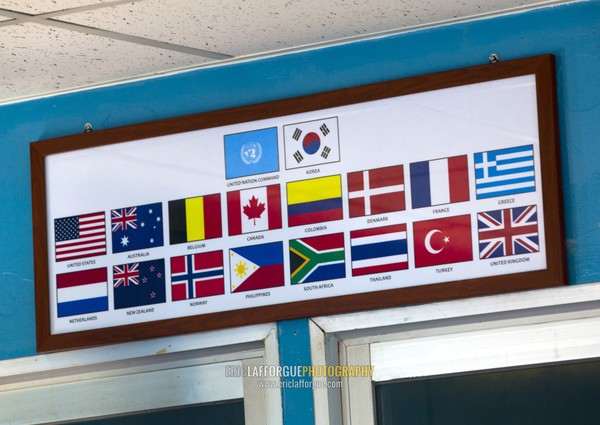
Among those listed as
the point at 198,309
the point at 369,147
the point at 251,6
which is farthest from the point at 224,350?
the point at 251,6

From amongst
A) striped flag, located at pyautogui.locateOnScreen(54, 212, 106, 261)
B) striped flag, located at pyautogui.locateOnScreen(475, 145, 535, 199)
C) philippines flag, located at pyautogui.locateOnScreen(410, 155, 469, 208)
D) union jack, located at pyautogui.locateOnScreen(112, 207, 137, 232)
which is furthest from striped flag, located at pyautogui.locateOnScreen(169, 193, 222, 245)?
striped flag, located at pyautogui.locateOnScreen(475, 145, 535, 199)

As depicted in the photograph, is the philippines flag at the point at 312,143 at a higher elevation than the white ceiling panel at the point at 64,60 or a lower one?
lower

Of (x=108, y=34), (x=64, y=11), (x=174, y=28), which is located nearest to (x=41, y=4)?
(x=64, y=11)

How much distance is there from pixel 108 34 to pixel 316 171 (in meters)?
0.63

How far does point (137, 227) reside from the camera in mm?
3088

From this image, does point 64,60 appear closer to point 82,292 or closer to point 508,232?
point 82,292

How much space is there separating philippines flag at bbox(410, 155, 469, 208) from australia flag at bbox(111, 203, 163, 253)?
70 cm

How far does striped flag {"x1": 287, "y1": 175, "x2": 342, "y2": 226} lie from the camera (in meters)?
2.92

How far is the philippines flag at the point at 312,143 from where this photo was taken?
2.95 metres

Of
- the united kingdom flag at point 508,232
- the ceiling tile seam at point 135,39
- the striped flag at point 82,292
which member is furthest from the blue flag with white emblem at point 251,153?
the united kingdom flag at point 508,232

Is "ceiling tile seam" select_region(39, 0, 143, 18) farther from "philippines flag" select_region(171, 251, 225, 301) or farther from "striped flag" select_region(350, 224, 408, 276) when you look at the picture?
"striped flag" select_region(350, 224, 408, 276)

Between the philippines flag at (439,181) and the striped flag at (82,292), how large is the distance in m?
0.88

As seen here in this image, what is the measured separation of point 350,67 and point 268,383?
33.2 inches

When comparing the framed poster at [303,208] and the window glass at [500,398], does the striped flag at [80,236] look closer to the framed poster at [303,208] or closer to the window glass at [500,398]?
the framed poster at [303,208]
